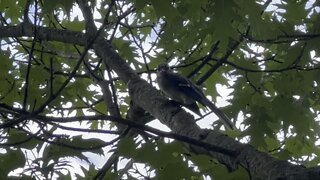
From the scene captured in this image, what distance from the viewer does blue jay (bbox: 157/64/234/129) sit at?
189 inches

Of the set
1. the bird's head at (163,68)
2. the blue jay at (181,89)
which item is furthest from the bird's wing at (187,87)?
the bird's head at (163,68)

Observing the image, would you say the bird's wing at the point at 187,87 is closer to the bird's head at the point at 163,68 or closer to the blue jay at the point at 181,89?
the blue jay at the point at 181,89

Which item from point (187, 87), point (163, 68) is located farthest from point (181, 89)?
point (163, 68)

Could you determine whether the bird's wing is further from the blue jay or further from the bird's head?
the bird's head

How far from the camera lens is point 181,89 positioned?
16.8ft

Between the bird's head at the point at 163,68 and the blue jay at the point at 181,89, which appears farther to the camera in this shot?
the bird's head at the point at 163,68

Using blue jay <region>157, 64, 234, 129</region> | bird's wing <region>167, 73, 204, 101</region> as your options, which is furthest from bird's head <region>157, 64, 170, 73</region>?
bird's wing <region>167, 73, 204, 101</region>

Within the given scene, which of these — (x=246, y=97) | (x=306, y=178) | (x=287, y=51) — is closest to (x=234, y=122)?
(x=246, y=97)

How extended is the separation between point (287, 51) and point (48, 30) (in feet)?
6.26

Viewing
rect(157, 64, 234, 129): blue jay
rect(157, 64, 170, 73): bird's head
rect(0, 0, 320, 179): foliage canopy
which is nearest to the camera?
rect(0, 0, 320, 179): foliage canopy

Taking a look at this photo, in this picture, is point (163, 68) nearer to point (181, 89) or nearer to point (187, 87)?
point (181, 89)

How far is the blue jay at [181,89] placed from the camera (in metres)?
4.79

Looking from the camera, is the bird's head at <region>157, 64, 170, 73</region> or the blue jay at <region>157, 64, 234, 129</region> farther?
the bird's head at <region>157, 64, 170, 73</region>

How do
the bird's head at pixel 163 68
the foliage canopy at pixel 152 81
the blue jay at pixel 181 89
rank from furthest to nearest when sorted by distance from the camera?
1. the bird's head at pixel 163 68
2. the blue jay at pixel 181 89
3. the foliage canopy at pixel 152 81
